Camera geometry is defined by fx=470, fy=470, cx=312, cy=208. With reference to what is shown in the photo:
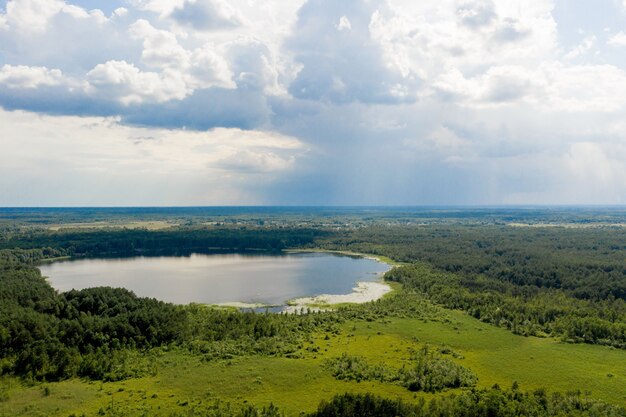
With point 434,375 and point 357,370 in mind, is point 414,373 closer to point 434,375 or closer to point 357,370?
point 434,375

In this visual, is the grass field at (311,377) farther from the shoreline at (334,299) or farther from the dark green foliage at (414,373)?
the shoreline at (334,299)

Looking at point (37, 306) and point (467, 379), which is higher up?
point (37, 306)

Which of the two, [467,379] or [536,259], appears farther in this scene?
[536,259]

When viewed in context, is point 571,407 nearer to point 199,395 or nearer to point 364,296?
point 199,395

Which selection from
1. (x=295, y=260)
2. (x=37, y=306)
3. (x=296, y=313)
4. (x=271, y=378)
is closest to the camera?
(x=271, y=378)

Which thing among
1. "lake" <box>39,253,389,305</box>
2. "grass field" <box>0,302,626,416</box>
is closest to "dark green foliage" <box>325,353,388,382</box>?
"grass field" <box>0,302,626,416</box>

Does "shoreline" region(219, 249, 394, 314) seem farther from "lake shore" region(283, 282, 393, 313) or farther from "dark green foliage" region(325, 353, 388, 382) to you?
"dark green foliage" region(325, 353, 388, 382)

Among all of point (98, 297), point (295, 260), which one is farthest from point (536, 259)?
point (98, 297)
